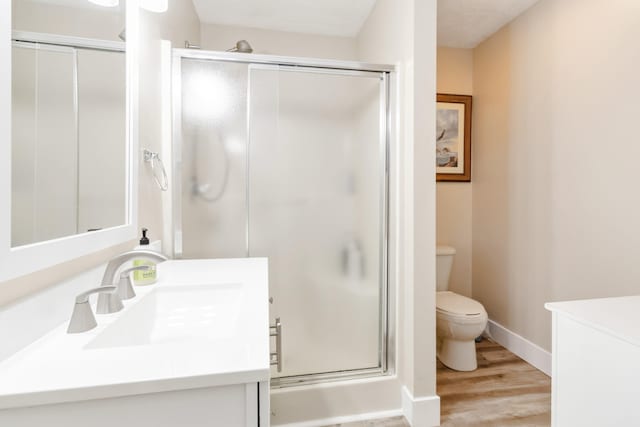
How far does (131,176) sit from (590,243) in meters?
2.38

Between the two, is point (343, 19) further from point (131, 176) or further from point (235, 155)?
point (131, 176)

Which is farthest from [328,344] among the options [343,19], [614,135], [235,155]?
[343,19]

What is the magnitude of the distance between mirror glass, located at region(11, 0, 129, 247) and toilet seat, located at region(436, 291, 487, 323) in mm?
1963

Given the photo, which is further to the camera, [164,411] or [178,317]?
[178,317]

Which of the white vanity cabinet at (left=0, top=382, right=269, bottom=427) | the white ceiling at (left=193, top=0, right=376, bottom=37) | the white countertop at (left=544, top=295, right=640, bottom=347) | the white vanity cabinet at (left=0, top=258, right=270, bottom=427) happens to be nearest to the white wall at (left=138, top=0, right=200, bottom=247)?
the white ceiling at (left=193, top=0, right=376, bottom=37)

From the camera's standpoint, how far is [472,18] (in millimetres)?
2340

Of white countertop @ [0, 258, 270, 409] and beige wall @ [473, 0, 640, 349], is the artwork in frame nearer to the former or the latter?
beige wall @ [473, 0, 640, 349]

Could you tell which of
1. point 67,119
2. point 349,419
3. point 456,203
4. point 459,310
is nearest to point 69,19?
point 67,119

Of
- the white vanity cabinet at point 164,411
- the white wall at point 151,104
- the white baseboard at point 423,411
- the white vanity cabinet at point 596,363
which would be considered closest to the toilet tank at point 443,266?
the white baseboard at point 423,411

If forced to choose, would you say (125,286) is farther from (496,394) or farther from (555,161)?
(555,161)

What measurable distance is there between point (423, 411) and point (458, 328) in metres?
0.64

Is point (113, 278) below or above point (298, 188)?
below

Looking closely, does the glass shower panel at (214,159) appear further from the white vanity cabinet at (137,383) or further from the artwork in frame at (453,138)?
the artwork in frame at (453,138)

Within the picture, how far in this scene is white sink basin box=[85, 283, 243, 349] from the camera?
2.54 ft
